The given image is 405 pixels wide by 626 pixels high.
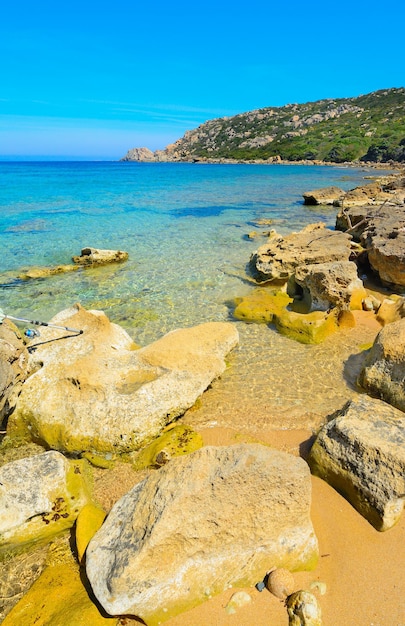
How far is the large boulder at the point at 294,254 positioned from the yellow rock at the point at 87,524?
8602 millimetres

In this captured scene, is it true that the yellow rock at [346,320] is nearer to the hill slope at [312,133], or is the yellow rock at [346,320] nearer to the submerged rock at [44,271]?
the submerged rock at [44,271]

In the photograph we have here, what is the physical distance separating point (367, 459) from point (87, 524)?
2.94 m

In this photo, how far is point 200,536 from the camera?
3.14 meters

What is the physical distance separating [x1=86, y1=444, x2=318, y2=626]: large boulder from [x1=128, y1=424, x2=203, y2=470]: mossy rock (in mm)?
1164

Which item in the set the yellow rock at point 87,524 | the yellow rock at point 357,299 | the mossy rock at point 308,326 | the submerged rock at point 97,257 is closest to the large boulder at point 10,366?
the yellow rock at point 87,524

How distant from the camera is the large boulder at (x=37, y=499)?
3752 millimetres

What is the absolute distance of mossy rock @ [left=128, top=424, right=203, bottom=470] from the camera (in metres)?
4.77

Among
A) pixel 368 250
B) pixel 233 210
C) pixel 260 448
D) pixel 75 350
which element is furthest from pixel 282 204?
pixel 260 448

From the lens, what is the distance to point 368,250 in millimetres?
11766

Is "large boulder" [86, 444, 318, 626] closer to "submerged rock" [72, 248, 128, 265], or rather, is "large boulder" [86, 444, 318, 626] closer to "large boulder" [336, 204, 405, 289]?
"large boulder" [336, 204, 405, 289]

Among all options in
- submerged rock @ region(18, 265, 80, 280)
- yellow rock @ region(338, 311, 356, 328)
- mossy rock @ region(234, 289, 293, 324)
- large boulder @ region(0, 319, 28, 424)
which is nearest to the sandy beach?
large boulder @ region(0, 319, 28, 424)

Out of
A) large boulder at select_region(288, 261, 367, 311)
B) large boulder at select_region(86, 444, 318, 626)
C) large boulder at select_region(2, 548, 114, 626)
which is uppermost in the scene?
large boulder at select_region(288, 261, 367, 311)

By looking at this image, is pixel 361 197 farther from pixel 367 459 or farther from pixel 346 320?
pixel 367 459

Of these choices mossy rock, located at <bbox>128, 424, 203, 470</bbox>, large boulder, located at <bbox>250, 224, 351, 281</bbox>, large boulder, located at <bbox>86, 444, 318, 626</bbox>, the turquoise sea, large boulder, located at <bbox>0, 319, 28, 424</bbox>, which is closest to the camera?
large boulder, located at <bbox>86, 444, 318, 626</bbox>
